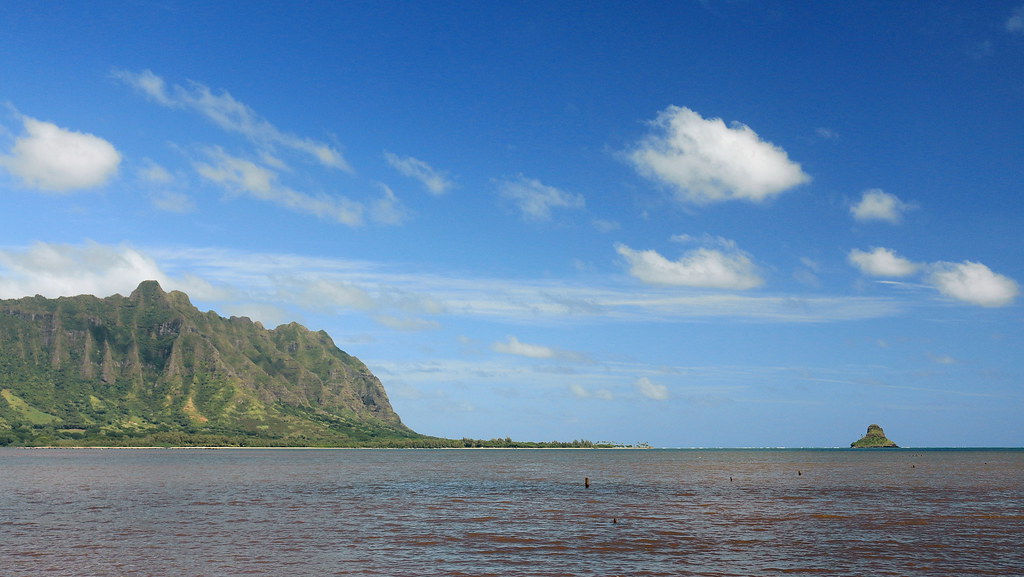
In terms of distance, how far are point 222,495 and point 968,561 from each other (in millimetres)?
100188

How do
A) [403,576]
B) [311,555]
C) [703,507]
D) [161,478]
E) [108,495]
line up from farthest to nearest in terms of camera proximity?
[161,478] → [108,495] → [703,507] → [311,555] → [403,576]

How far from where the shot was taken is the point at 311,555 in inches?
2450

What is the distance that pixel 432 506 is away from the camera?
10375cm

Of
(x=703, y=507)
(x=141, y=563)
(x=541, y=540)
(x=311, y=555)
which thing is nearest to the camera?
(x=141, y=563)

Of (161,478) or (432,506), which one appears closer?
(432,506)

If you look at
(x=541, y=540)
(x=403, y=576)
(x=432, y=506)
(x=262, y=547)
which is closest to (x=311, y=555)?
(x=262, y=547)

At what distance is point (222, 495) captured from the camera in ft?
397

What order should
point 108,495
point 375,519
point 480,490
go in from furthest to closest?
point 480,490 < point 108,495 < point 375,519

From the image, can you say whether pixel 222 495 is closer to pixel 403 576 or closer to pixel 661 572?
pixel 403 576

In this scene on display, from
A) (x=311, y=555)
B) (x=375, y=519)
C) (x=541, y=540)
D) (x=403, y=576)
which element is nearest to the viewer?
(x=403, y=576)

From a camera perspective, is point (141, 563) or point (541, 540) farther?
point (541, 540)

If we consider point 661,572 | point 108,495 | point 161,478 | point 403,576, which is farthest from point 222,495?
point 661,572

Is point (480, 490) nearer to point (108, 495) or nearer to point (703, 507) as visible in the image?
point (703, 507)

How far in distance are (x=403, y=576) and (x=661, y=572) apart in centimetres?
1791
